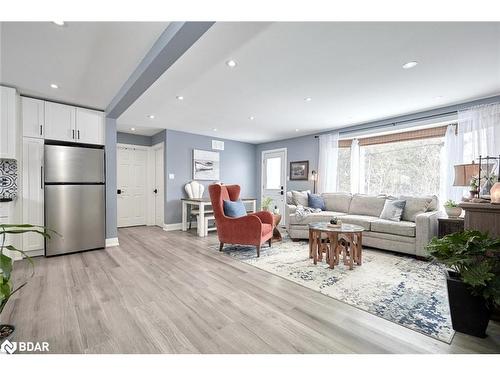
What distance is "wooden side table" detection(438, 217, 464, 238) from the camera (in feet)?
10.7

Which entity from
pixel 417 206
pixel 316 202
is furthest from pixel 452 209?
pixel 316 202

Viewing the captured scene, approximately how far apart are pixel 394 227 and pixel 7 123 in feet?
18.4

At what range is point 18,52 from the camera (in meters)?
2.20

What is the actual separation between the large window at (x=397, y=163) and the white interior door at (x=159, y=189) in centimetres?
438

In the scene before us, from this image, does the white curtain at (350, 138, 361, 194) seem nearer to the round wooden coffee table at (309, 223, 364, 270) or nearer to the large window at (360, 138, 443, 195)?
the large window at (360, 138, 443, 195)

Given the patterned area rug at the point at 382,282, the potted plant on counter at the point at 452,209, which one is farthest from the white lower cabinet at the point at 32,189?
the potted plant on counter at the point at 452,209

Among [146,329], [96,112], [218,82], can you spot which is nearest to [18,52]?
[96,112]

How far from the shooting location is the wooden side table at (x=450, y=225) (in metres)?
3.25

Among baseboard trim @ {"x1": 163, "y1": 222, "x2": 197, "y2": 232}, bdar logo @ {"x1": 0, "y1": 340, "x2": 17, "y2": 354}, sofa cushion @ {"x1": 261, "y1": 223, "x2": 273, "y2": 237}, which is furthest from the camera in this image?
baseboard trim @ {"x1": 163, "y1": 222, "x2": 197, "y2": 232}

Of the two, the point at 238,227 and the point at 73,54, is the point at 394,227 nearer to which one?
the point at 238,227

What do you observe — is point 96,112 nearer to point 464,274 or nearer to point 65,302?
point 65,302

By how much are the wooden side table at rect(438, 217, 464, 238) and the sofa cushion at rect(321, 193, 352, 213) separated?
154 centimetres

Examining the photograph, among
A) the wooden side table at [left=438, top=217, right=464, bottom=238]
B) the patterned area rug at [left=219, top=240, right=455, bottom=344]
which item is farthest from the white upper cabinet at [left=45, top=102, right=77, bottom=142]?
the wooden side table at [left=438, top=217, right=464, bottom=238]

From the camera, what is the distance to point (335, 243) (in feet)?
9.36
